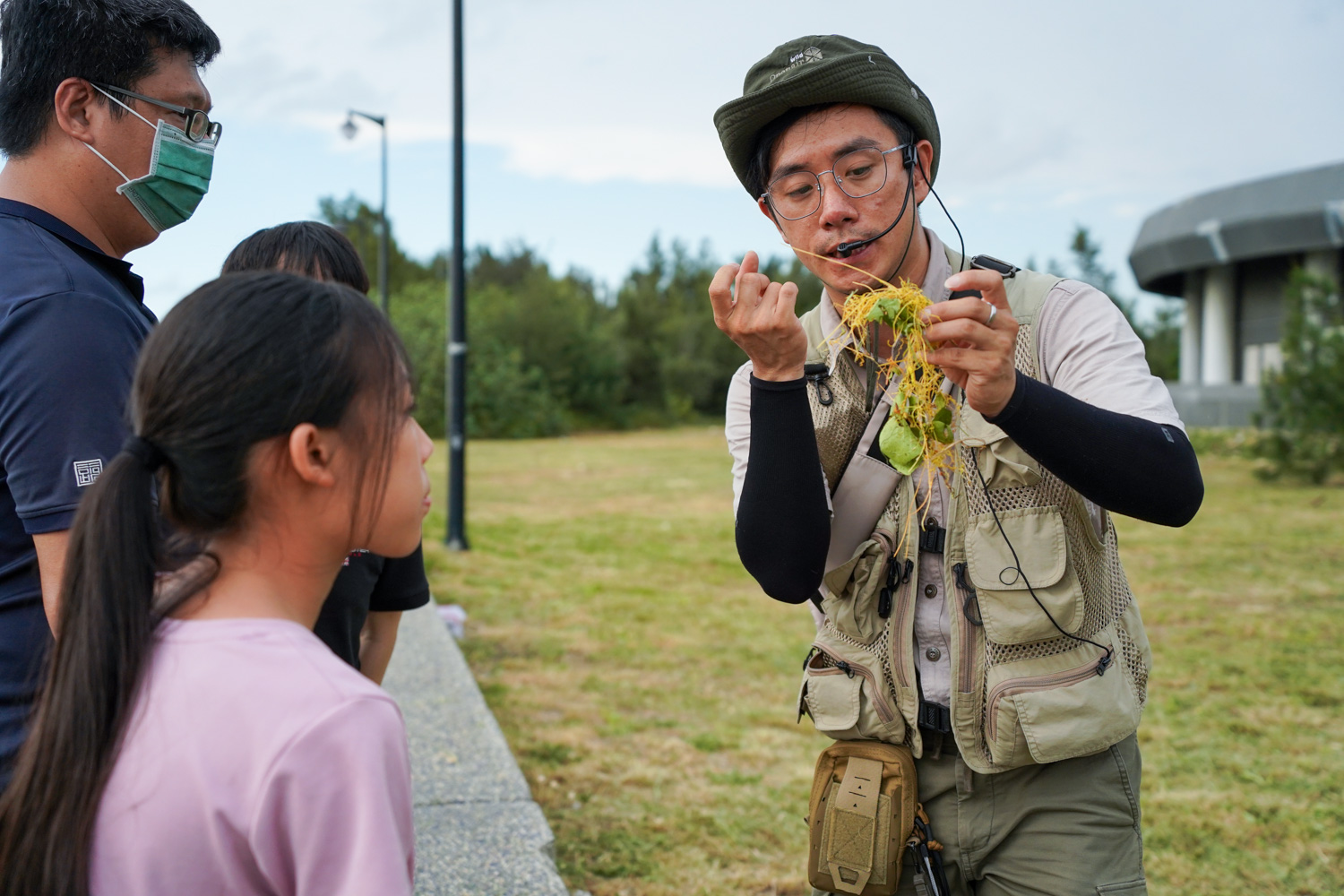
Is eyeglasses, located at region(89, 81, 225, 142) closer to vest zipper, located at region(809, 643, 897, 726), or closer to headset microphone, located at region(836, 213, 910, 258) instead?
headset microphone, located at region(836, 213, 910, 258)

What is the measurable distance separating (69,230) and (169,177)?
0.35 meters

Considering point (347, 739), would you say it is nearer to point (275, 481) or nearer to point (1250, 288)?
point (275, 481)

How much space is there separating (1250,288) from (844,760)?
3876cm

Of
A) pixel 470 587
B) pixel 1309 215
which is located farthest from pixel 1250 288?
pixel 470 587

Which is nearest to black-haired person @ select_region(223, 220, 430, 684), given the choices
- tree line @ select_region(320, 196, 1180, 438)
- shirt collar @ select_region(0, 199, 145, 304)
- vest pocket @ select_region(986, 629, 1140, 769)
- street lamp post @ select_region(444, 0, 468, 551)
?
shirt collar @ select_region(0, 199, 145, 304)

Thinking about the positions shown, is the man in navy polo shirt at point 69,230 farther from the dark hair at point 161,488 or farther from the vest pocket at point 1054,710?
the vest pocket at point 1054,710

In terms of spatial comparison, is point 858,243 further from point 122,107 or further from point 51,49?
point 51,49

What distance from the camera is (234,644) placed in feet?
4.47

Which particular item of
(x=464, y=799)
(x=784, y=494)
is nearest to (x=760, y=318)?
(x=784, y=494)

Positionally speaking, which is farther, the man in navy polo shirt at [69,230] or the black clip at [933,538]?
the black clip at [933,538]

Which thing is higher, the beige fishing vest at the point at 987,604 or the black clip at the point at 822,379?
the black clip at the point at 822,379

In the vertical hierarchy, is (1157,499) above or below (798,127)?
below

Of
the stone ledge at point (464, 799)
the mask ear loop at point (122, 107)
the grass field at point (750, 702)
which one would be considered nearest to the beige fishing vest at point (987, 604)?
the mask ear loop at point (122, 107)

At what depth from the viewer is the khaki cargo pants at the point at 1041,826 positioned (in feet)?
7.31
